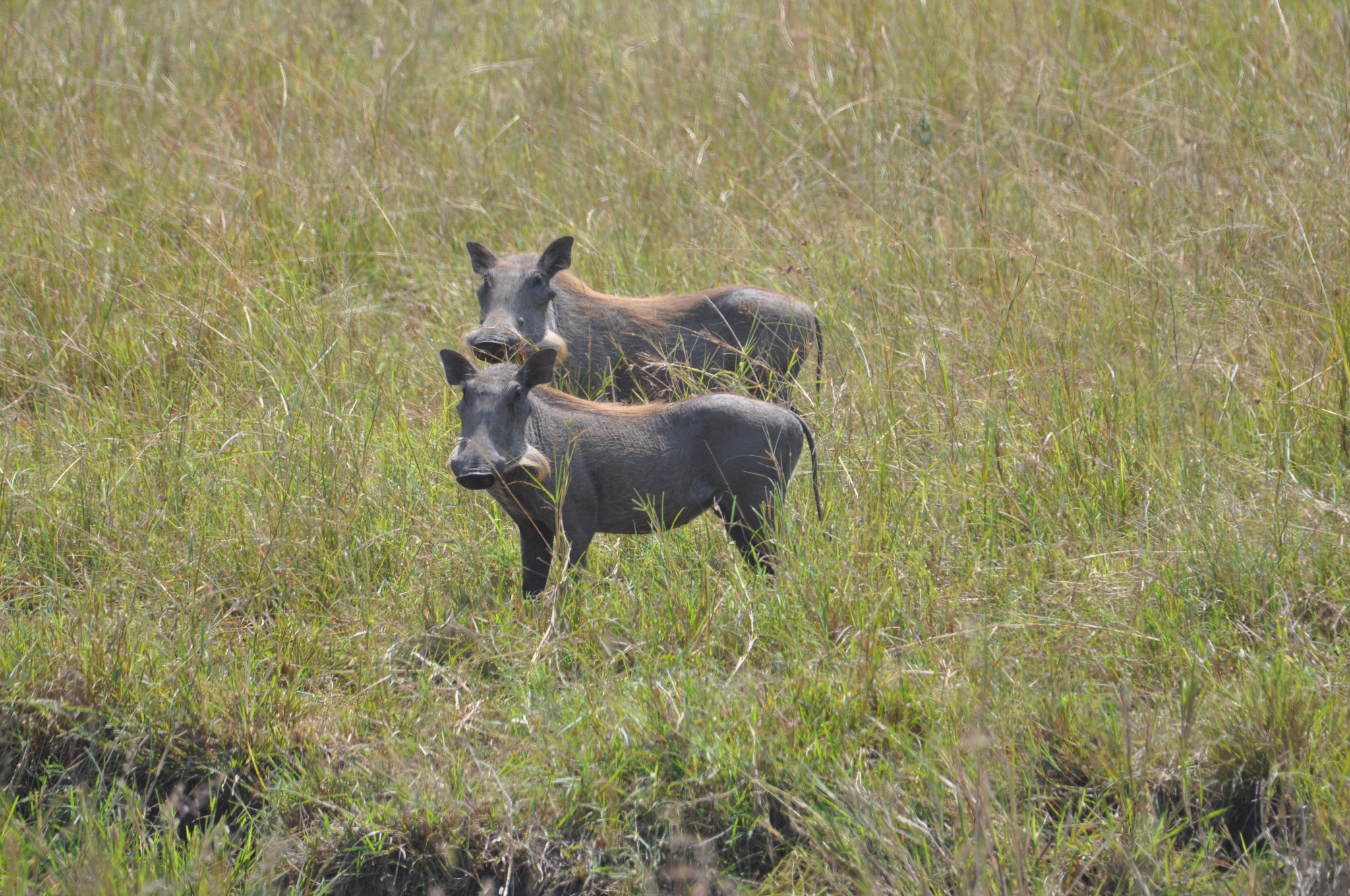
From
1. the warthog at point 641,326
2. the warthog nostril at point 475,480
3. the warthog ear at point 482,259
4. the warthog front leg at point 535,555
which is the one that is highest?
the warthog ear at point 482,259

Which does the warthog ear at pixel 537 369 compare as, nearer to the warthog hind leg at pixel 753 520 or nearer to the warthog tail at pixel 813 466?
the warthog hind leg at pixel 753 520

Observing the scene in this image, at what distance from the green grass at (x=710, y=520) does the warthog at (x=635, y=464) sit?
0.46 feet

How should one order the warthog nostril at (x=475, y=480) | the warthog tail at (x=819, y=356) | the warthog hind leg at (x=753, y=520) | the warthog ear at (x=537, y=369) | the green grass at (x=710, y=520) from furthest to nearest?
1. the warthog tail at (x=819, y=356)
2. the warthog hind leg at (x=753, y=520)
3. the warthog ear at (x=537, y=369)
4. the warthog nostril at (x=475, y=480)
5. the green grass at (x=710, y=520)

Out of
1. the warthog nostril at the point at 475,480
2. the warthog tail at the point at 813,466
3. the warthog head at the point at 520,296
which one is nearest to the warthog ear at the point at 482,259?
the warthog head at the point at 520,296

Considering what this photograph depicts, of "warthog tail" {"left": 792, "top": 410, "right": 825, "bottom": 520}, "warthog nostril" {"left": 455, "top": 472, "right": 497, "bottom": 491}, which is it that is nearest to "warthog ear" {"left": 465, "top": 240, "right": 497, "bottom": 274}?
"warthog tail" {"left": 792, "top": 410, "right": 825, "bottom": 520}

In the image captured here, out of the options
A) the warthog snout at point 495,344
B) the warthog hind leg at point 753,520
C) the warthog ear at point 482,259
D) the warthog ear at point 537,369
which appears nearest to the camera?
the warthog ear at point 537,369

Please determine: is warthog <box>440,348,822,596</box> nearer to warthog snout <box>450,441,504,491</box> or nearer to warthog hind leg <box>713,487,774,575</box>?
warthog hind leg <box>713,487,774,575</box>

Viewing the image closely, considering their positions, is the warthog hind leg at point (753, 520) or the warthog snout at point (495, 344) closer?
the warthog hind leg at point (753, 520)

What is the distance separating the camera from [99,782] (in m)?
3.00

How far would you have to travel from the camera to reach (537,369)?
3508mm

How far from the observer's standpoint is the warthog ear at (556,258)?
4719 millimetres

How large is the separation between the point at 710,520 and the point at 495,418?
2.75ft

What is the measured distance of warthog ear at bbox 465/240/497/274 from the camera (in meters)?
4.82

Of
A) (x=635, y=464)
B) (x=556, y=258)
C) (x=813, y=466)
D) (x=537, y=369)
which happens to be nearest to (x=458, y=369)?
(x=537, y=369)
